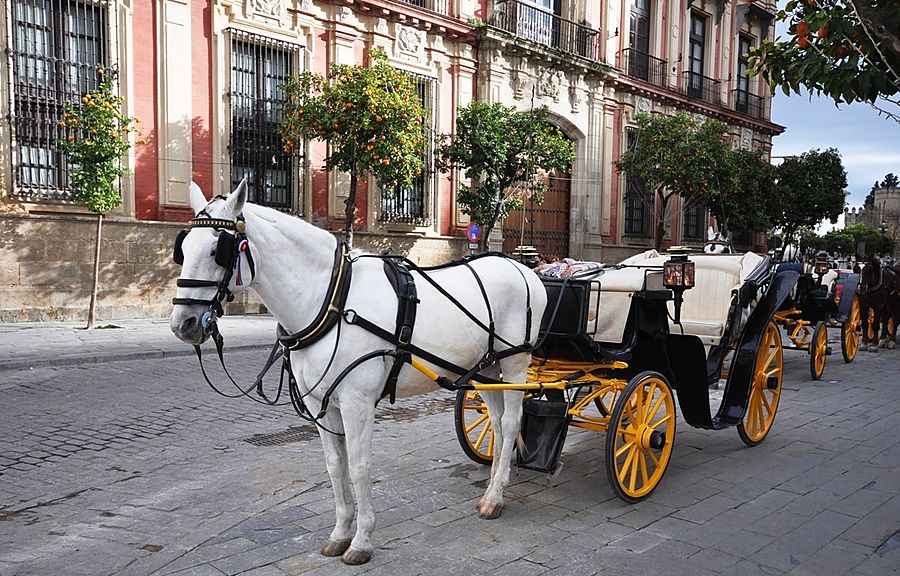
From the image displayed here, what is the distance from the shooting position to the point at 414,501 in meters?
4.46

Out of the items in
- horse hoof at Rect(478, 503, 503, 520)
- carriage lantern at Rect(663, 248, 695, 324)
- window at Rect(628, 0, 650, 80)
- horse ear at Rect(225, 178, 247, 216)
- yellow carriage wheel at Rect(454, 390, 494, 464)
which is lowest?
horse hoof at Rect(478, 503, 503, 520)

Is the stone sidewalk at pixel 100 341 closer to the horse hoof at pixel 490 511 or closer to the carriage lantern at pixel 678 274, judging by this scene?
Result: the horse hoof at pixel 490 511

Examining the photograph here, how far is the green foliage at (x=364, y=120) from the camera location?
13508 mm

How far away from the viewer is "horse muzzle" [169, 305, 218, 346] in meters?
3.20

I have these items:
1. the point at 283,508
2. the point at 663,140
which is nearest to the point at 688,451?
the point at 283,508

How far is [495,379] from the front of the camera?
4441 mm

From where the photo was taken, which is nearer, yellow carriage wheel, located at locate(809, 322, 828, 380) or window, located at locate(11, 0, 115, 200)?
yellow carriage wheel, located at locate(809, 322, 828, 380)

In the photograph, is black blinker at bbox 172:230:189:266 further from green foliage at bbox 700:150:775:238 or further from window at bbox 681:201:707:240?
window at bbox 681:201:707:240

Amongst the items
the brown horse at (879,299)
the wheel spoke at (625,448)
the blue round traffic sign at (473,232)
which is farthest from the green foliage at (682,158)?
the wheel spoke at (625,448)

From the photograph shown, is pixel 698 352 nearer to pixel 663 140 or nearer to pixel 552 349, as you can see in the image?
pixel 552 349

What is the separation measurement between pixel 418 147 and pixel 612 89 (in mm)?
10900

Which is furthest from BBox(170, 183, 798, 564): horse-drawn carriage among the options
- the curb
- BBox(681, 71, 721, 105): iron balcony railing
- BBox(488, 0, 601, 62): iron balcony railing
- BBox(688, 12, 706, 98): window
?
BBox(688, 12, 706, 98): window

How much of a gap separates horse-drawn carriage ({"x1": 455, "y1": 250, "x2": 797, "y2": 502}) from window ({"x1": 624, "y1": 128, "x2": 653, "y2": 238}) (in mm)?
17791

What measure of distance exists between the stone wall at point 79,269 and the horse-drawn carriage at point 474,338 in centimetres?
678
